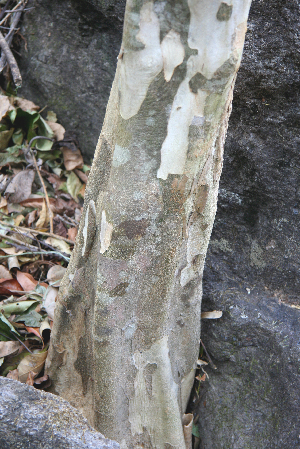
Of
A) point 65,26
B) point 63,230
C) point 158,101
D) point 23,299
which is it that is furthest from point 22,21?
point 158,101

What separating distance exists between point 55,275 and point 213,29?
1292 mm

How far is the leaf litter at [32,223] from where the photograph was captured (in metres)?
1.68

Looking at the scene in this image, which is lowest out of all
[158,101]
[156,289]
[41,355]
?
[41,355]

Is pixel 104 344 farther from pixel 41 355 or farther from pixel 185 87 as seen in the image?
pixel 185 87

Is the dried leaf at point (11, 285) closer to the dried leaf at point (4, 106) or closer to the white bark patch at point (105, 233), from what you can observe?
the white bark patch at point (105, 233)

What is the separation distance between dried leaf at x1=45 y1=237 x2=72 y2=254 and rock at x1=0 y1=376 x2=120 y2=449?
102 cm

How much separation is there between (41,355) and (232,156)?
1.00 metres

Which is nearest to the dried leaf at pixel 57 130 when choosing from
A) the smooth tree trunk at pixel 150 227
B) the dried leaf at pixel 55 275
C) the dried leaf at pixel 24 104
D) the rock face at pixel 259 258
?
the dried leaf at pixel 24 104

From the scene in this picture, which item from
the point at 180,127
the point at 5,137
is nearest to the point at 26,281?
the point at 5,137

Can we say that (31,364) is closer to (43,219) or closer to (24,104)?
(43,219)

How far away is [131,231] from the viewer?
1190 mm

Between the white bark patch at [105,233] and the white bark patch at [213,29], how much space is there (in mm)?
457

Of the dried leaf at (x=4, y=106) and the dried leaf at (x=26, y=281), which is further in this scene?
the dried leaf at (x=4, y=106)

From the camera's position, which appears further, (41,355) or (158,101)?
(41,355)
